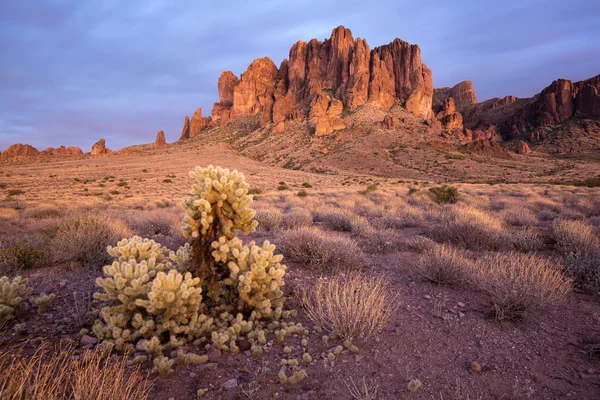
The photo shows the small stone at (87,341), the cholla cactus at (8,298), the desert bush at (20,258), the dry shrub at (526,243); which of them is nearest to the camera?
the small stone at (87,341)

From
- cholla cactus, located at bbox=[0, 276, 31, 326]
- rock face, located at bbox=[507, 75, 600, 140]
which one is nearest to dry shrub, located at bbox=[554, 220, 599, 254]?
cholla cactus, located at bbox=[0, 276, 31, 326]

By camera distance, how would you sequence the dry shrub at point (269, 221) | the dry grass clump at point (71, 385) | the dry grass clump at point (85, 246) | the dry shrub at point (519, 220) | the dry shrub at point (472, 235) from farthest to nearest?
the dry shrub at point (519, 220), the dry shrub at point (269, 221), the dry shrub at point (472, 235), the dry grass clump at point (85, 246), the dry grass clump at point (71, 385)

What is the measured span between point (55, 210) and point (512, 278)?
15.3 m

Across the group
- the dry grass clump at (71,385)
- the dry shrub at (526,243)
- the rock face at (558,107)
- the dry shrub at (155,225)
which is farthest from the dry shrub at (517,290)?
the rock face at (558,107)

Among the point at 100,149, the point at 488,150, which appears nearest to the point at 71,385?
the point at 488,150

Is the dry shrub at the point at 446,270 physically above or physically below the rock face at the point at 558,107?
below

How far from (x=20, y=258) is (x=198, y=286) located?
4136 mm

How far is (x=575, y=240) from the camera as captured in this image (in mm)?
6043

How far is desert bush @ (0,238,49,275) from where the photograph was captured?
4.86 metres

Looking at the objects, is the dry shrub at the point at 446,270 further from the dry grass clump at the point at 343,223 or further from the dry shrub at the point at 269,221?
the dry shrub at the point at 269,221

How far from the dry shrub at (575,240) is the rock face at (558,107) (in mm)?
105608

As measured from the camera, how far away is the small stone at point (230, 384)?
96.0 inches

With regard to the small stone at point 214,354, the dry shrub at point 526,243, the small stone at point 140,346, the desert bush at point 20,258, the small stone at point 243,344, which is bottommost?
the dry shrub at point 526,243

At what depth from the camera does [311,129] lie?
83.6 m
